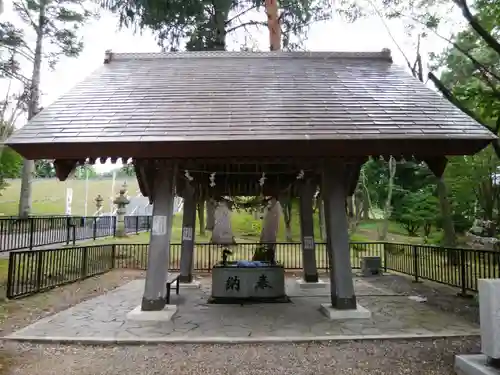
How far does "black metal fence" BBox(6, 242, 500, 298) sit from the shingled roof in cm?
322

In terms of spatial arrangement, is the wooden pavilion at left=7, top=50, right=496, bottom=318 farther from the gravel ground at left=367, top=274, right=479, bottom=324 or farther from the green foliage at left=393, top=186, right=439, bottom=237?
the green foliage at left=393, top=186, right=439, bottom=237

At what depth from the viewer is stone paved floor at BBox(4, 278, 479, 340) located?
5.91 meters

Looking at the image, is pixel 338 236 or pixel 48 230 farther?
pixel 48 230

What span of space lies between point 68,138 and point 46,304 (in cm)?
408

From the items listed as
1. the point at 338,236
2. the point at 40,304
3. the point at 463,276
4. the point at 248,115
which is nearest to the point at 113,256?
the point at 40,304

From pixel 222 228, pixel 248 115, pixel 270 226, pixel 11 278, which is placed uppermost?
pixel 248 115

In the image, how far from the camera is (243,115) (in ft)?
21.5

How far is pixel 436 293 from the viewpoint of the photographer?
935 cm

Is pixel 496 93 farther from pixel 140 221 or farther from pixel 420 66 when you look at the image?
pixel 140 221

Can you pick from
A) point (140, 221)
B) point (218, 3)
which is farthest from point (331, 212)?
point (140, 221)

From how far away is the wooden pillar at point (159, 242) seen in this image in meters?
6.72

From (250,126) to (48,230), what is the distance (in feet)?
37.3

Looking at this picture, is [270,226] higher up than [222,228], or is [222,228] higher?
[270,226]

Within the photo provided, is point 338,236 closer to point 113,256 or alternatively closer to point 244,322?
point 244,322
